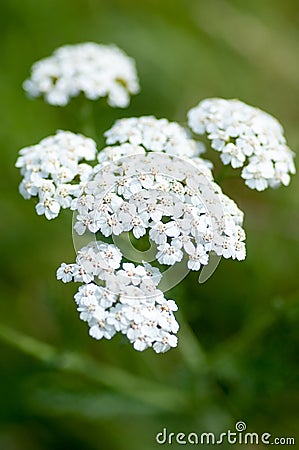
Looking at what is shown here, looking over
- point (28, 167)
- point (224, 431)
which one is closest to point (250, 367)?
point (224, 431)

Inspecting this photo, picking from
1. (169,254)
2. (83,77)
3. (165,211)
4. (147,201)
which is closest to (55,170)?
(147,201)

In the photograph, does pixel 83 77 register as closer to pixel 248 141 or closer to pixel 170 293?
pixel 248 141

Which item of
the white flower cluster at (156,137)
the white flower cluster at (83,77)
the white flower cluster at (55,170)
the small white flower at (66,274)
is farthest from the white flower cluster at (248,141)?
the small white flower at (66,274)

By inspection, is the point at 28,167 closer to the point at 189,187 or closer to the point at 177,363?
the point at 189,187

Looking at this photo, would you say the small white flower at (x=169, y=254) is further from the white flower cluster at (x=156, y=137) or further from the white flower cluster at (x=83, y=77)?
the white flower cluster at (x=83, y=77)

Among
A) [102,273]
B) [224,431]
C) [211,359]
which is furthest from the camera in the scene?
[224,431]

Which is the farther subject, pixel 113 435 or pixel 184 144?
pixel 113 435
